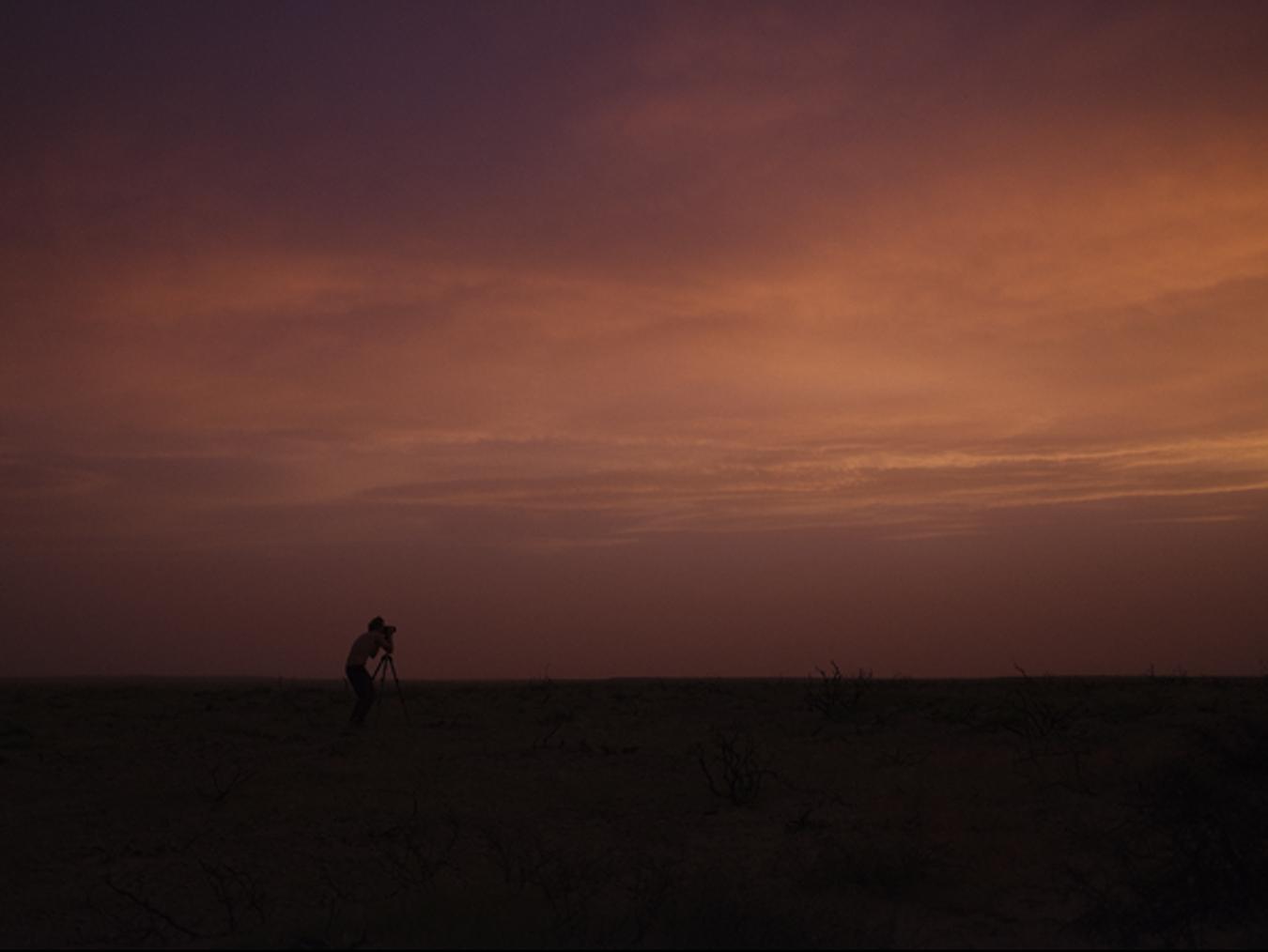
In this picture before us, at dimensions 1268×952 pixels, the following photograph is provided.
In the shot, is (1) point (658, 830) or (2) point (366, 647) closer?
(1) point (658, 830)

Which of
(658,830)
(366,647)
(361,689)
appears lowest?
(658,830)

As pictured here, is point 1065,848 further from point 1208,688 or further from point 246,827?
point 1208,688

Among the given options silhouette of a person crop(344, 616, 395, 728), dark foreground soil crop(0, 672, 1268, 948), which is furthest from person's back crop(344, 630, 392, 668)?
dark foreground soil crop(0, 672, 1268, 948)

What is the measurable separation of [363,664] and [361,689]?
50cm

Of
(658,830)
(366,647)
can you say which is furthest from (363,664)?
(658,830)

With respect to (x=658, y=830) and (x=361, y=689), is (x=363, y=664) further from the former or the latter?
(x=658, y=830)

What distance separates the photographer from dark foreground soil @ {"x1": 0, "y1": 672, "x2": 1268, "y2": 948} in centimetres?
773

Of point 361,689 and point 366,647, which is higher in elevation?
point 366,647

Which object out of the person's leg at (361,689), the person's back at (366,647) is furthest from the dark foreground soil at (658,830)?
the person's back at (366,647)

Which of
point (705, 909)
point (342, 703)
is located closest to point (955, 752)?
point (705, 909)

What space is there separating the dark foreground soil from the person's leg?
74 cm

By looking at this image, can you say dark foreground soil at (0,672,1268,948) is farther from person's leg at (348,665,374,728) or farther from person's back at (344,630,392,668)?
person's back at (344,630,392,668)

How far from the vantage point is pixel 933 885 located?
8969 millimetres

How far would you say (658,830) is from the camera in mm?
11625
